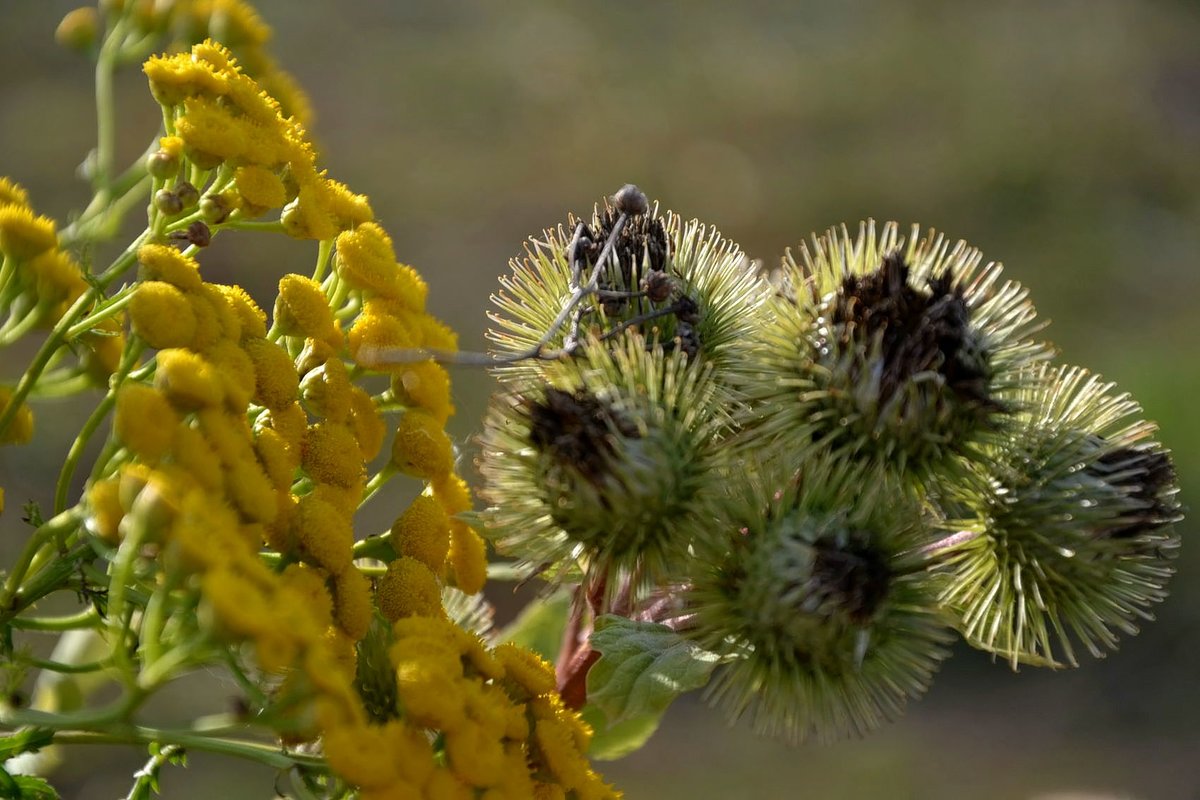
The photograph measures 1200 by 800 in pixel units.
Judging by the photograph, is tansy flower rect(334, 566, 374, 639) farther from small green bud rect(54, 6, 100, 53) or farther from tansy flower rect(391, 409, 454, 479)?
small green bud rect(54, 6, 100, 53)

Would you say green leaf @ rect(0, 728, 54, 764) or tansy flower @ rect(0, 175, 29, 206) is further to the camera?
tansy flower @ rect(0, 175, 29, 206)

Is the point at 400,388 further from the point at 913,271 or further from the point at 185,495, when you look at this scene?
the point at 913,271

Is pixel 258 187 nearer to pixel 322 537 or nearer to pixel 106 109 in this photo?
pixel 322 537

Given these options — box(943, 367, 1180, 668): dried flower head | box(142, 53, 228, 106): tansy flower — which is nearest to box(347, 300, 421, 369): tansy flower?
box(142, 53, 228, 106): tansy flower

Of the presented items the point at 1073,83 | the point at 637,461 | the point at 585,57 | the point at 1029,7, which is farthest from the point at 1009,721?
the point at 1029,7

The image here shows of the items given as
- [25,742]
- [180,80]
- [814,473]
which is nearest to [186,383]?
[25,742]

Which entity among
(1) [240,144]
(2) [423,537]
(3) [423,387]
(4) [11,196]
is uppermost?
(1) [240,144]
